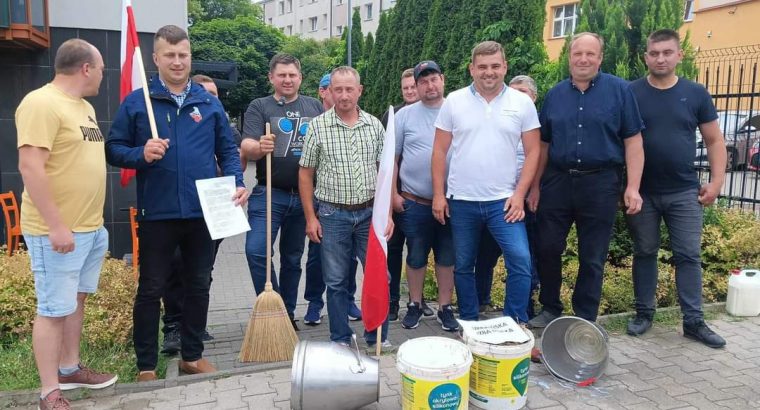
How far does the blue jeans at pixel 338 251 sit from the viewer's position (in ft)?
13.3

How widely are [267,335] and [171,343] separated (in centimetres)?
75

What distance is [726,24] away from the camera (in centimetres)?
2169

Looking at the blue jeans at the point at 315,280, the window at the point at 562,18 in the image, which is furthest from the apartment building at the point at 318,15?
the blue jeans at the point at 315,280

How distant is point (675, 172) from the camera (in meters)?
4.29

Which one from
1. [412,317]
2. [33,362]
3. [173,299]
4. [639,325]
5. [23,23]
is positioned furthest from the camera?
[23,23]

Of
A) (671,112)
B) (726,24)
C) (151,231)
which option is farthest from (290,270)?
(726,24)

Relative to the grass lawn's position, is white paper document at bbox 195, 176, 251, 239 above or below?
above

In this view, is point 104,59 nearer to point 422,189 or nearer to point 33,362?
point 33,362

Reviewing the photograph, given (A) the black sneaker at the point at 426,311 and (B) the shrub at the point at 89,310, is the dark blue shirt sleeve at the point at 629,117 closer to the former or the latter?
(A) the black sneaker at the point at 426,311

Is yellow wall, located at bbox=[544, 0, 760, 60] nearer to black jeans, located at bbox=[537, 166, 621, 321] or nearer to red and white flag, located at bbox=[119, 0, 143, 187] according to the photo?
black jeans, located at bbox=[537, 166, 621, 321]

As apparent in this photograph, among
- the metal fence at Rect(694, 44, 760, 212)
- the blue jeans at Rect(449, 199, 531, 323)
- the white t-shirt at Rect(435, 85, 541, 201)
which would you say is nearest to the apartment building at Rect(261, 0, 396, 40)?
the metal fence at Rect(694, 44, 760, 212)

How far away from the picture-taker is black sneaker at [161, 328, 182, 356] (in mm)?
4250

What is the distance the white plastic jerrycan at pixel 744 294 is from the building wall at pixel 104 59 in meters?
6.27

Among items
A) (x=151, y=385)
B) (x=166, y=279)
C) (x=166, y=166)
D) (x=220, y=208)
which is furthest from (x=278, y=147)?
(x=151, y=385)
